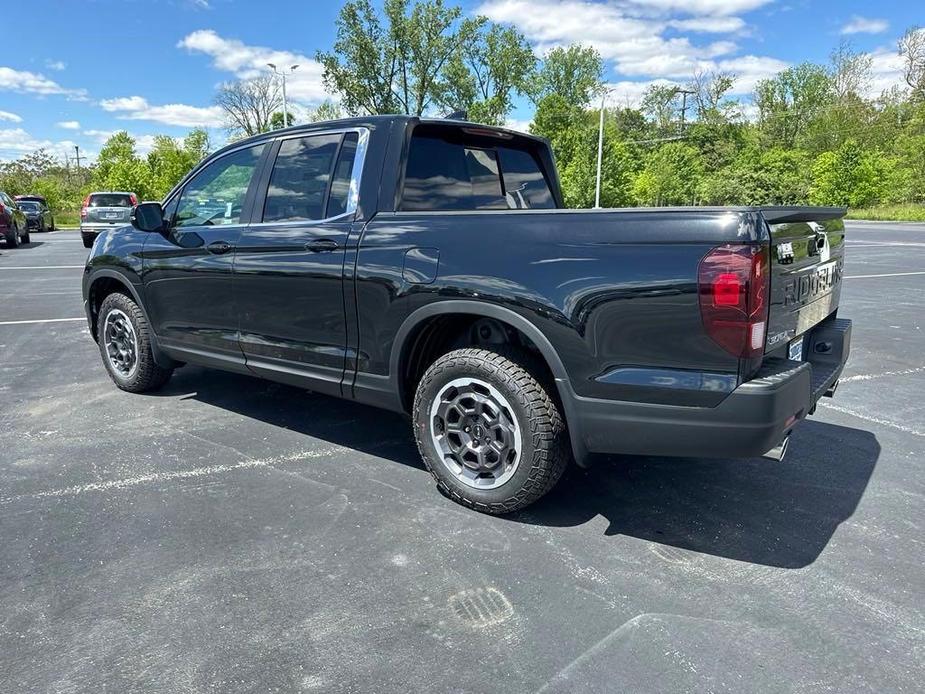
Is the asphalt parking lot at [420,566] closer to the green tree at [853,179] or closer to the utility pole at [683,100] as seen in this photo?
the green tree at [853,179]

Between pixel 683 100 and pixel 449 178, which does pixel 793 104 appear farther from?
pixel 449 178

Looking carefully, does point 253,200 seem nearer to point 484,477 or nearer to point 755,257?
point 484,477

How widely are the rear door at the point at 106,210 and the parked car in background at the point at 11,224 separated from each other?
208cm

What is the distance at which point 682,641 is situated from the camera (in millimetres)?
2330

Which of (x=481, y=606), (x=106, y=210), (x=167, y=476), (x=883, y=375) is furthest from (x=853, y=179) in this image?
(x=481, y=606)

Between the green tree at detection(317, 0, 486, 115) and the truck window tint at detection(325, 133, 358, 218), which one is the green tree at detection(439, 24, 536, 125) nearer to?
the green tree at detection(317, 0, 486, 115)

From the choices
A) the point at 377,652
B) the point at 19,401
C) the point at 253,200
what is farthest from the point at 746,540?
the point at 19,401

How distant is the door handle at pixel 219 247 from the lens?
425 cm

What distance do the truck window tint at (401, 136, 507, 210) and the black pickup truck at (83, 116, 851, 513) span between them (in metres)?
0.01

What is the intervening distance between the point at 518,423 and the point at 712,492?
3.99 ft

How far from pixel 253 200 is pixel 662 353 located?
2.76 meters

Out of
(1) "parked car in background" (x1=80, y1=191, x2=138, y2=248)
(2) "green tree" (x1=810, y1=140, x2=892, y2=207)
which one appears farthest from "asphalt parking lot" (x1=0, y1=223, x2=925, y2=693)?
(2) "green tree" (x1=810, y1=140, x2=892, y2=207)

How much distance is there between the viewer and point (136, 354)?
522cm

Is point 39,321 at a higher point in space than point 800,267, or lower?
lower
